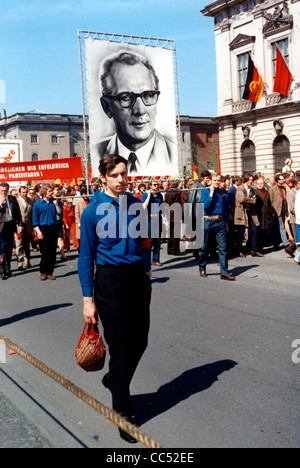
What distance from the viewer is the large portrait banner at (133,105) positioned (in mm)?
12789

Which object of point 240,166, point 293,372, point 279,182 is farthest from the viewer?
point 240,166

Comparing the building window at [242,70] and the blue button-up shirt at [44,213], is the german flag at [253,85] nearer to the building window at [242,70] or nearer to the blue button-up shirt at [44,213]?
the building window at [242,70]

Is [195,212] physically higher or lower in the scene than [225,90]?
lower

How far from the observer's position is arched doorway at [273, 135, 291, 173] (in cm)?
3512

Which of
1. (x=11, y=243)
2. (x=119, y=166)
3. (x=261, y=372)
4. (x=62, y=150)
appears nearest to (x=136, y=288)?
(x=119, y=166)

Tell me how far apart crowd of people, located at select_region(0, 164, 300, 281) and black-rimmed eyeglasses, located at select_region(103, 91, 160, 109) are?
1848 mm

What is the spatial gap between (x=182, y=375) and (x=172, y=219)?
9929 millimetres

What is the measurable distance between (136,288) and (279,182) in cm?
1131

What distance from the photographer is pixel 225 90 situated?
131ft

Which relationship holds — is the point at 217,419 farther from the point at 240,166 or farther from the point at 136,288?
the point at 240,166

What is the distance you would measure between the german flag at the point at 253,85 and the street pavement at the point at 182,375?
27238mm

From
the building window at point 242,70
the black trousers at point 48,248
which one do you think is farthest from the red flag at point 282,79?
the black trousers at point 48,248

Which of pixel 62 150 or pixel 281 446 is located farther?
pixel 62 150

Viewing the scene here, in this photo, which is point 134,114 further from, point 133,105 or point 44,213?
point 44,213
